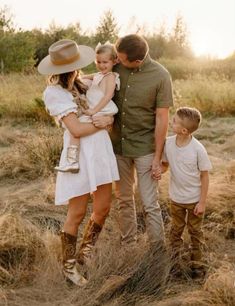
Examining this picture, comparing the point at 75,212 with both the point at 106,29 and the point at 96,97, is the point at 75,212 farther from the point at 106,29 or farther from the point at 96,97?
the point at 106,29

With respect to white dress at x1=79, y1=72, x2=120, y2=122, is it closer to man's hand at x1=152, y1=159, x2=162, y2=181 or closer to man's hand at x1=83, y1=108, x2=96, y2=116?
man's hand at x1=83, y1=108, x2=96, y2=116

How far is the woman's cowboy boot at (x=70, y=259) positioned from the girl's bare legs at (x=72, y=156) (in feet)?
1.60

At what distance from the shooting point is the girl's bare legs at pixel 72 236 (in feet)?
12.7

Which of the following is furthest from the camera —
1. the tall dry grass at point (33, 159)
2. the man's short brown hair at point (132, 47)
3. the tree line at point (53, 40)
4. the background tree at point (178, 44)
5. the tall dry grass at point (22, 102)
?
the background tree at point (178, 44)

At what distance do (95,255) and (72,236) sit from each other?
0.20 meters

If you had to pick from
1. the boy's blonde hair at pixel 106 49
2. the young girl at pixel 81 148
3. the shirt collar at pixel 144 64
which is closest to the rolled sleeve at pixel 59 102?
the young girl at pixel 81 148

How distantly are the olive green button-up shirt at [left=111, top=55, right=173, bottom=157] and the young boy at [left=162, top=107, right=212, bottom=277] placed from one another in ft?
0.49

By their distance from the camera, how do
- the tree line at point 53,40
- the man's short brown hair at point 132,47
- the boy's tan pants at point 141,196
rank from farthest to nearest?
the tree line at point 53,40 < the boy's tan pants at point 141,196 < the man's short brown hair at point 132,47

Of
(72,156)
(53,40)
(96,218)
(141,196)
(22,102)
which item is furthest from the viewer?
(53,40)

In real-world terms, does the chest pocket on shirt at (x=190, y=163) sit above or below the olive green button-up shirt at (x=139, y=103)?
below

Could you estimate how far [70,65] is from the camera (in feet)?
12.2

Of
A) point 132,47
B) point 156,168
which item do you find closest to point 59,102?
point 132,47

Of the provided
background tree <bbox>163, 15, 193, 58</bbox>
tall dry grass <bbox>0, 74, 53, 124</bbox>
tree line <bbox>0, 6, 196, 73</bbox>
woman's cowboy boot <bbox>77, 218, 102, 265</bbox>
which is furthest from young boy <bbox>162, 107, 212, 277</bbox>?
background tree <bbox>163, 15, 193, 58</bbox>

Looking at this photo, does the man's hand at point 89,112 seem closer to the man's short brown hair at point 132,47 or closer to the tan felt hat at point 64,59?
the tan felt hat at point 64,59
